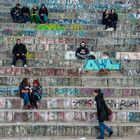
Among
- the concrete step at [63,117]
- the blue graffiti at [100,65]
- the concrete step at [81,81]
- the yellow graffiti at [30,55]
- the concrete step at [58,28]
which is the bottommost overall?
the concrete step at [63,117]

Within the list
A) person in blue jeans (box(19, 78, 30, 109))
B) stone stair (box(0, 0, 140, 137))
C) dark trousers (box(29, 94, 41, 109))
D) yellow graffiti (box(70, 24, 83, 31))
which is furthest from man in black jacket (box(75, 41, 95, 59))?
dark trousers (box(29, 94, 41, 109))

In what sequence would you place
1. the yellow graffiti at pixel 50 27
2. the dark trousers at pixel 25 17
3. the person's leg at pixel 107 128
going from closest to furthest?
the person's leg at pixel 107 128 → the yellow graffiti at pixel 50 27 → the dark trousers at pixel 25 17

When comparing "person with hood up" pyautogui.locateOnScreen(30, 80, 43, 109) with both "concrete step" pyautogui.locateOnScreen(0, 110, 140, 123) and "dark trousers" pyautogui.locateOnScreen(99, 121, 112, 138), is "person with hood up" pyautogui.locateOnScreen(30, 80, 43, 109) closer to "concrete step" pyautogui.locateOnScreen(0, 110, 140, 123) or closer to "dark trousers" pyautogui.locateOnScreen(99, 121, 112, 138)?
"concrete step" pyautogui.locateOnScreen(0, 110, 140, 123)

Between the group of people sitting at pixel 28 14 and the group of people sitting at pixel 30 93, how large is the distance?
8.14 metres

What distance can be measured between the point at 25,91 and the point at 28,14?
889 cm

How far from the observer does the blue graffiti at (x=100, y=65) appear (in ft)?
74.2

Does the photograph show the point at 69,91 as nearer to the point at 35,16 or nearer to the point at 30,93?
the point at 30,93

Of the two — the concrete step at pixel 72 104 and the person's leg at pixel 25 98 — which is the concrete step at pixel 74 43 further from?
the person's leg at pixel 25 98

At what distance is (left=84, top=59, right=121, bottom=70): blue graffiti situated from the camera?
2263 cm

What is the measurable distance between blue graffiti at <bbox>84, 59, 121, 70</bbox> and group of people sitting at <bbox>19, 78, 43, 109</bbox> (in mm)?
3769

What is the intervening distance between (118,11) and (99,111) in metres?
14.0

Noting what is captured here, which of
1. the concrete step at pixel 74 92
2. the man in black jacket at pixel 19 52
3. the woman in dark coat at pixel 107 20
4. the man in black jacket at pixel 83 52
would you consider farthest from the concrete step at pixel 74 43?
the concrete step at pixel 74 92

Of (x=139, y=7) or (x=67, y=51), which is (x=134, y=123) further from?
(x=139, y=7)

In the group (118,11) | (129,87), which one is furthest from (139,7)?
(129,87)
